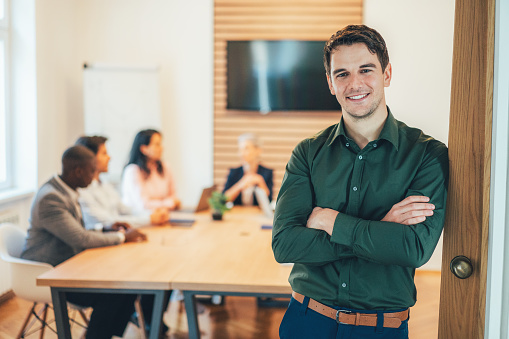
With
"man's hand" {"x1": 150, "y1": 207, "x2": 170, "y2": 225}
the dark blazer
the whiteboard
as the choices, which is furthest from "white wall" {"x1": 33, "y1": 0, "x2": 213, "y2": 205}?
"man's hand" {"x1": 150, "y1": 207, "x2": 170, "y2": 225}

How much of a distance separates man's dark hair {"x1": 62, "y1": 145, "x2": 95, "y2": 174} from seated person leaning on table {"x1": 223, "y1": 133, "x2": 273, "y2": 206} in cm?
181

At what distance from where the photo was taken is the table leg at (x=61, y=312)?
2395mm

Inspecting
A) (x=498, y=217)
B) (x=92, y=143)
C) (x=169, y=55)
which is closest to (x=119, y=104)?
(x=169, y=55)

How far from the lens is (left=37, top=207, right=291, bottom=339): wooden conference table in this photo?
7.61 ft

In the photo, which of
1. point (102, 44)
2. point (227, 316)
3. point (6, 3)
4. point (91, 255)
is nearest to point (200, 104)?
point (102, 44)

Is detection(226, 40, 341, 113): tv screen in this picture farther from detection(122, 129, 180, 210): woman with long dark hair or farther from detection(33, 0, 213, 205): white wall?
detection(122, 129, 180, 210): woman with long dark hair

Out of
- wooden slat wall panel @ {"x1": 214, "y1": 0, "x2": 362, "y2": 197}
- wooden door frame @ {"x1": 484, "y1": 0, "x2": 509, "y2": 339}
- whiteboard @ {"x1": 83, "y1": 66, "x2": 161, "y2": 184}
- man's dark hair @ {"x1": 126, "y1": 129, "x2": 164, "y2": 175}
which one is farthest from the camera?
wooden slat wall panel @ {"x1": 214, "y1": 0, "x2": 362, "y2": 197}

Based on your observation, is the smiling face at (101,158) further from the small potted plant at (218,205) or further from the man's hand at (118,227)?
the small potted plant at (218,205)

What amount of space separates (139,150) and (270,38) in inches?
86.6

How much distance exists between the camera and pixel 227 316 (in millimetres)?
3803

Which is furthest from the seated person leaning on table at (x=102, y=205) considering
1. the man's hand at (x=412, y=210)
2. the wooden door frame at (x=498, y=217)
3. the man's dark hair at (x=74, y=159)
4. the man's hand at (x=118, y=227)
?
the wooden door frame at (x=498, y=217)

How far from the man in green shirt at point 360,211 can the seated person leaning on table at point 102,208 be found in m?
1.89

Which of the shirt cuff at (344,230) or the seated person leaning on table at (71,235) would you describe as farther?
the seated person leaning on table at (71,235)

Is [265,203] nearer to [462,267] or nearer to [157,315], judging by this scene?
[157,315]
